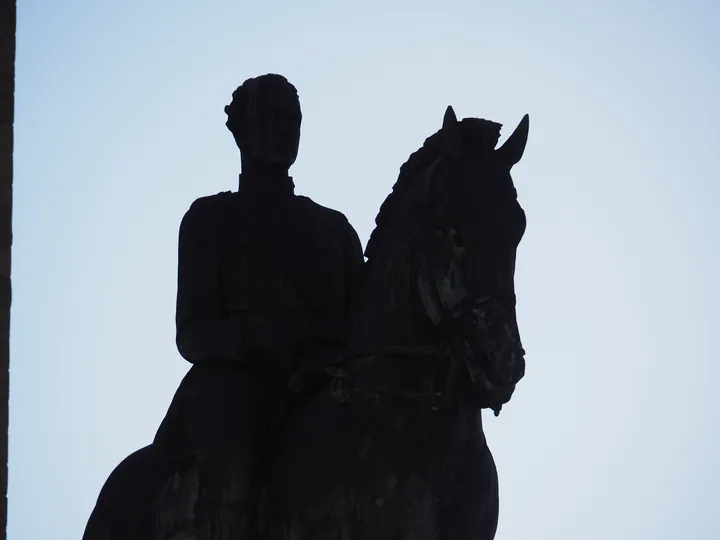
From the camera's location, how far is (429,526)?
5.59 meters

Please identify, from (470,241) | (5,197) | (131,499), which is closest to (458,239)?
(470,241)

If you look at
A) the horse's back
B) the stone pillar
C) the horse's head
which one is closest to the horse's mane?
the horse's head

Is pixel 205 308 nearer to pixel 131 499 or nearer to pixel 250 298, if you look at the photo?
pixel 250 298

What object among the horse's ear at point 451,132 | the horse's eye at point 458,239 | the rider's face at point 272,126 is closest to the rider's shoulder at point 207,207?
the rider's face at point 272,126

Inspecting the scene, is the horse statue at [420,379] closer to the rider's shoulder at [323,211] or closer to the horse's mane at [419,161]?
the horse's mane at [419,161]

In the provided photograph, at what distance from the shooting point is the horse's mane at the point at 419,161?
18.5 feet

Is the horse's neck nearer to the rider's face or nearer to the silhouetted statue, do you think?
the silhouetted statue

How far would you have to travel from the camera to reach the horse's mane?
564 cm

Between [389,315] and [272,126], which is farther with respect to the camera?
[272,126]

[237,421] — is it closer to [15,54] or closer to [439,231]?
[439,231]

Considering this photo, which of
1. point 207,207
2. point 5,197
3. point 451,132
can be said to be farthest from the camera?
point 5,197

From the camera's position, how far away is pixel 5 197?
9523 mm

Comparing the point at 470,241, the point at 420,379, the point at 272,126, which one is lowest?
the point at 420,379

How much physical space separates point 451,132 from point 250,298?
3.94ft
